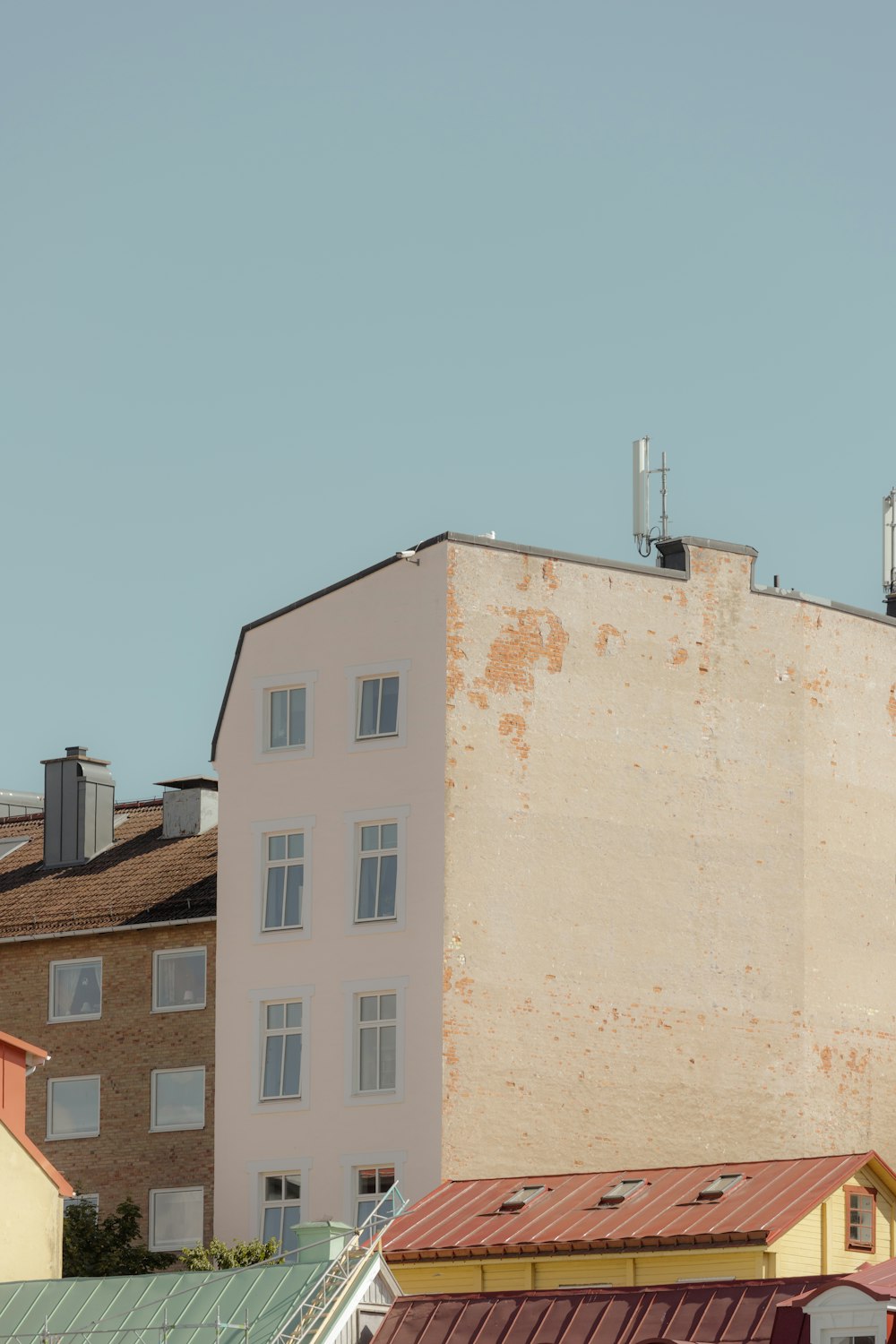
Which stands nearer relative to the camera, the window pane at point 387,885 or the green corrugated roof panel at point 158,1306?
the green corrugated roof panel at point 158,1306

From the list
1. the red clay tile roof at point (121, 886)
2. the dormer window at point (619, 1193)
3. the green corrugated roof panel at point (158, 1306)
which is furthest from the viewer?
the red clay tile roof at point (121, 886)

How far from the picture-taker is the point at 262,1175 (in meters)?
56.4

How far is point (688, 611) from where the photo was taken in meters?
59.8

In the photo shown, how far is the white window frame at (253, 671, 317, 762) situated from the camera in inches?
2282

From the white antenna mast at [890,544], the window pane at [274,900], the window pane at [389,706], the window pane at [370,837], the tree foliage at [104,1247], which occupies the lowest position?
the tree foliage at [104,1247]

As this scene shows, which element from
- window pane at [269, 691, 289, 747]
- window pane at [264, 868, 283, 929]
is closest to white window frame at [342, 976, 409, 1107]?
window pane at [264, 868, 283, 929]

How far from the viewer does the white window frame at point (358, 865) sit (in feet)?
183

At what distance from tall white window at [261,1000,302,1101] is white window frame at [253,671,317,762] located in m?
5.50

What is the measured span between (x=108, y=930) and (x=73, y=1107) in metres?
4.18

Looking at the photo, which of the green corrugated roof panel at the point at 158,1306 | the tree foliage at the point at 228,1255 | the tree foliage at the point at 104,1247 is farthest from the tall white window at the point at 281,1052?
the green corrugated roof panel at the point at 158,1306

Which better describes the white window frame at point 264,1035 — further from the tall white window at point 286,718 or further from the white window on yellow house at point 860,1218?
the white window on yellow house at point 860,1218

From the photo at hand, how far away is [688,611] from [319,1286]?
75.7 feet

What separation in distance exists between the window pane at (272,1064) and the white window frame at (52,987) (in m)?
5.96

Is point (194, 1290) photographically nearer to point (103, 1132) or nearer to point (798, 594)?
point (103, 1132)
